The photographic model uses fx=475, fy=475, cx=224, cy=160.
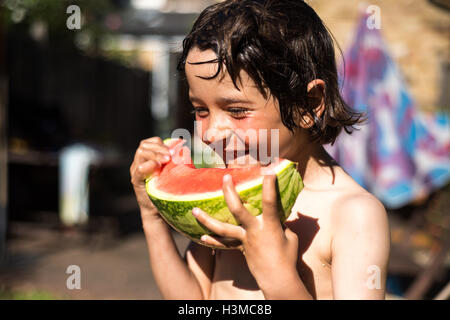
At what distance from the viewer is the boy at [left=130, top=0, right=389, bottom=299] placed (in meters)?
1.43

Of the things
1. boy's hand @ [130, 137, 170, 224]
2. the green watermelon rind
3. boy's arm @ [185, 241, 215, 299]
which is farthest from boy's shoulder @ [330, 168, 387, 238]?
boy's hand @ [130, 137, 170, 224]

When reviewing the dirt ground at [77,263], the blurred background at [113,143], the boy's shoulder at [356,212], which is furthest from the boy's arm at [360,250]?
the dirt ground at [77,263]

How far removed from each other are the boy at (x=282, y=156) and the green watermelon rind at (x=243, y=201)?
1.8 inches

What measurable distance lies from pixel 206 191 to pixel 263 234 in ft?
0.96

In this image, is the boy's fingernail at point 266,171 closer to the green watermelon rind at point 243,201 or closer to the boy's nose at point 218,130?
the green watermelon rind at point 243,201

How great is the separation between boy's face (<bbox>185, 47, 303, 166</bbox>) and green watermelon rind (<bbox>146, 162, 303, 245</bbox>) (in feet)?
0.57

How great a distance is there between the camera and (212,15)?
1732 millimetres

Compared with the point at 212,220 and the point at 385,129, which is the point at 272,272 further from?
the point at 385,129

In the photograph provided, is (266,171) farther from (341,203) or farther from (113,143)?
(113,143)

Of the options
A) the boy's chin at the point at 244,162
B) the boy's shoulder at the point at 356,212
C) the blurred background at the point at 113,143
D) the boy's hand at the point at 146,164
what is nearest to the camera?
the boy's shoulder at the point at 356,212

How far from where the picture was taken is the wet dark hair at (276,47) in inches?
61.7

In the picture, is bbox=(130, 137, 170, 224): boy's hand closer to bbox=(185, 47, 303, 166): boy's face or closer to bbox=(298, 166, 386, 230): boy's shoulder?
bbox=(185, 47, 303, 166): boy's face

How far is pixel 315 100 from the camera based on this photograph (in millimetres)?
1730
